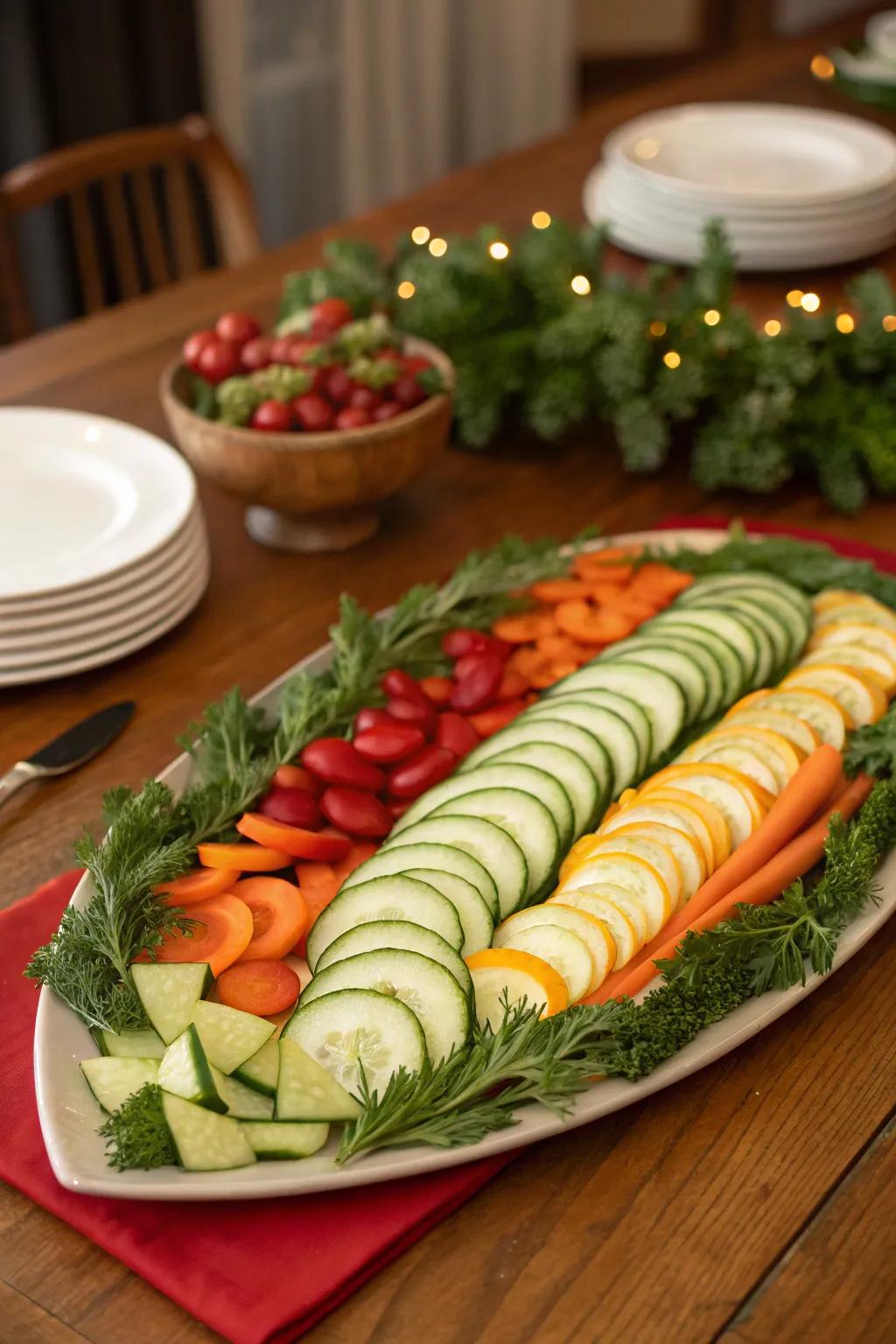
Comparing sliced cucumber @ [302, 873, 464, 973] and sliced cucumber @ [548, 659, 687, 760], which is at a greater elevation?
sliced cucumber @ [302, 873, 464, 973]

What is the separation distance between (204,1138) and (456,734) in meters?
0.77

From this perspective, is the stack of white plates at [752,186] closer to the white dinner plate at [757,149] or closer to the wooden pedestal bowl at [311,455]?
the white dinner plate at [757,149]

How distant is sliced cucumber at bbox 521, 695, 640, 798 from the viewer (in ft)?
6.17

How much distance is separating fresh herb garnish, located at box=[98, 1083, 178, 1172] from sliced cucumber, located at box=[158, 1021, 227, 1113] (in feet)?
0.07

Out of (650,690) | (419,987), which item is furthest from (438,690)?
(419,987)

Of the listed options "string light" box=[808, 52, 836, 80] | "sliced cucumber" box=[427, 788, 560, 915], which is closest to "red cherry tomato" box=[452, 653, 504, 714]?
"sliced cucumber" box=[427, 788, 560, 915]

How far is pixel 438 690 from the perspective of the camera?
81.3 inches

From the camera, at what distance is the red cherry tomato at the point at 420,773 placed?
1872 millimetres

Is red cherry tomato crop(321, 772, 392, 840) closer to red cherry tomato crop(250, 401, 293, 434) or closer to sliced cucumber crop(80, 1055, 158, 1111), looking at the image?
sliced cucumber crop(80, 1055, 158, 1111)

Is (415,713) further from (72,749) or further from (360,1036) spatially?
(360,1036)

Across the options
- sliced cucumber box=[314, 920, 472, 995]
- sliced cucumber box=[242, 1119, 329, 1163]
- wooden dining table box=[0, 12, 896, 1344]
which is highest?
sliced cucumber box=[314, 920, 472, 995]

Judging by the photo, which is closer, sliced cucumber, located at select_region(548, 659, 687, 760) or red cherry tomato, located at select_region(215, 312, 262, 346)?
sliced cucumber, located at select_region(548, 659, 687, 760)

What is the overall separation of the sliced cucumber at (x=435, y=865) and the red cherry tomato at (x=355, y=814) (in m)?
0.12

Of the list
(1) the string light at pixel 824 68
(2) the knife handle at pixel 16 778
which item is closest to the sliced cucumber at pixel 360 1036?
(2) the knife handle at pixel 16 778
